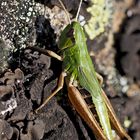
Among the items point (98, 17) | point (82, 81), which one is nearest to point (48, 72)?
point (82, 81)

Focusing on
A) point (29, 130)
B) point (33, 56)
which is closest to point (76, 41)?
point (33, 56)

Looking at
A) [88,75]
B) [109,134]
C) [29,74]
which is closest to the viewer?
[29,74]

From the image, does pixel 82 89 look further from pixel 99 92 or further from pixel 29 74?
pixel 29 74

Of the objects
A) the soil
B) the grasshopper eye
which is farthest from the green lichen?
the grasshopper eye

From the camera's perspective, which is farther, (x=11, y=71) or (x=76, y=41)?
(x=76, y=41)

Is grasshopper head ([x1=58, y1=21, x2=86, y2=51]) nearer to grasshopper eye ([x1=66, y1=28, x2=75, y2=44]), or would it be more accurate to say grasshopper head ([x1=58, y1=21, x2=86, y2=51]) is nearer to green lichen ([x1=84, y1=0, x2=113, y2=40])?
grasshopper eye ([x1=66, y1=28, x2=75, y2=44])

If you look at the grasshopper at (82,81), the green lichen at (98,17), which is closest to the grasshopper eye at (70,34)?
the grasshopper at (82,81)
